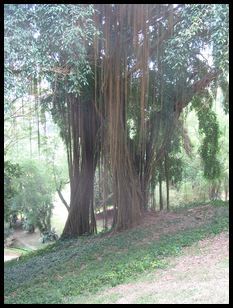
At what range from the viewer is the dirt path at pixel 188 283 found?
4086 mm

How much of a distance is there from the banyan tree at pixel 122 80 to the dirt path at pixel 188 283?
102 inches

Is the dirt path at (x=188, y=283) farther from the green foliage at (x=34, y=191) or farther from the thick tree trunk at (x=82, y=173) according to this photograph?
the green foliage at (x=34, y=191)

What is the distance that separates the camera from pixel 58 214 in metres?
23.9

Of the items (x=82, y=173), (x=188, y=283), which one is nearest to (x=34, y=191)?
(x=82, y=173)

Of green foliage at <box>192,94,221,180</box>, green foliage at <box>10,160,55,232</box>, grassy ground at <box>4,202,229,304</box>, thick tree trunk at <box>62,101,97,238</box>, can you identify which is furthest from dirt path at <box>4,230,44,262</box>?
grassy ground at <box>4,202,229,304</box>

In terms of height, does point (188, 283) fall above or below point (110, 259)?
above

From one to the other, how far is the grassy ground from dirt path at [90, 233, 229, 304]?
130 mm

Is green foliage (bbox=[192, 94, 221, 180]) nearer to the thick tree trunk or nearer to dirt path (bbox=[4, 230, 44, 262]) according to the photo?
the thick tree trunk

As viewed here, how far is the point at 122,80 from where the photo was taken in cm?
773

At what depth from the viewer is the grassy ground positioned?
18.2 ft

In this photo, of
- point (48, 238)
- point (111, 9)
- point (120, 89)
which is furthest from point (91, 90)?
point (48, 238)

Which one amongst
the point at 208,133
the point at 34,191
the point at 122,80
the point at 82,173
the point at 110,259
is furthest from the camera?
the point at 34,191

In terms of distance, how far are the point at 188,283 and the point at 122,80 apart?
4.16m

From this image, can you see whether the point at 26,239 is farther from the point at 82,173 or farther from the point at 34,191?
the point at 82,173
